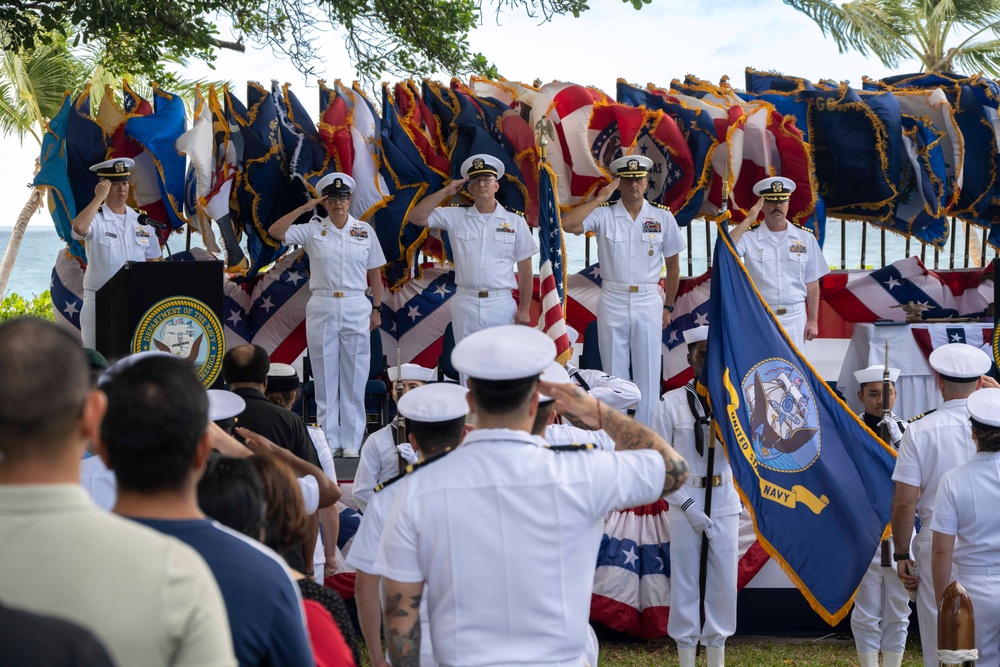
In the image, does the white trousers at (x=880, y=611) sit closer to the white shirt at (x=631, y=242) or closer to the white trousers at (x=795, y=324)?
the white trousers at (x=795, y=324)

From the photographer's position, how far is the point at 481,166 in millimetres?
7238

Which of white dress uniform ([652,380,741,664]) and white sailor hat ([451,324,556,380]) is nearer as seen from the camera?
white sailor hat ([451,324,556,380])

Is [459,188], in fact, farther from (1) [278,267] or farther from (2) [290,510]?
(2) [290,510]

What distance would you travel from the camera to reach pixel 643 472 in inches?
95.8

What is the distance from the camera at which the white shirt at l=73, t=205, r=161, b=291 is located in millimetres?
7203

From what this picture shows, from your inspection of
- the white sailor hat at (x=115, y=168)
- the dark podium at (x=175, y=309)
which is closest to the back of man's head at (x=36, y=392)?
the dark podium at (x=175, y=309)

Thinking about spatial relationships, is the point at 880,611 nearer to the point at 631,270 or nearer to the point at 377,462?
the point at 377,462

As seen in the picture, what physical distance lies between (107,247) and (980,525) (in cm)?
546

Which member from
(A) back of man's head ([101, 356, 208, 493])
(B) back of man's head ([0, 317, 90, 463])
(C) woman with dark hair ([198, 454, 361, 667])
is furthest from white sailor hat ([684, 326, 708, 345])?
(B) back of man's head ([0, 317, 90, 463])

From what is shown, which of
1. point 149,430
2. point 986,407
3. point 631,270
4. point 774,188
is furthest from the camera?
point 774,188

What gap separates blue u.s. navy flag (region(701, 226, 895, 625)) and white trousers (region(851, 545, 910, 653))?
32cm

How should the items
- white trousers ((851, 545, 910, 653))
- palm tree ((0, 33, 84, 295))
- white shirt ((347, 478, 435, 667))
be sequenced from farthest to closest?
palm tree ((0, 33, 84, 295)) < white trousers ((851, 545, 910, 653)) < white shirt ((347, 478, 435, 667))

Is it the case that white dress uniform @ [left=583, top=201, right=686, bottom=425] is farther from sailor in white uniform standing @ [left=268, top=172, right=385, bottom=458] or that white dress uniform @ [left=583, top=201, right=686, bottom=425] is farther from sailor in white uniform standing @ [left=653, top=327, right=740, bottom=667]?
sailor in white uniform standing @ [left=653, top=327, right=740, bottom=667]

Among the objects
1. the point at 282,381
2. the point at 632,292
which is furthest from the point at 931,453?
the point at 632,292
